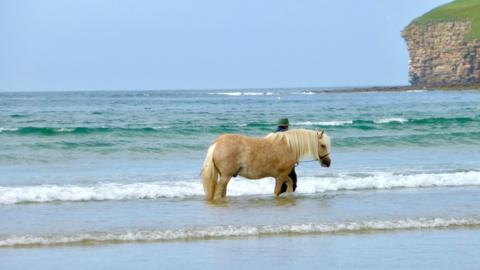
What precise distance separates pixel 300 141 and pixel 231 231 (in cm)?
330

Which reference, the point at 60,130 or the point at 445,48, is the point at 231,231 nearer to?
the point at 60,130

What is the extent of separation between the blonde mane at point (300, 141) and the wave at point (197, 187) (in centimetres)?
134

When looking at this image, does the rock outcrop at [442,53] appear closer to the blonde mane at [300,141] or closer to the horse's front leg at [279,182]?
the horse's front leg at [279,182]

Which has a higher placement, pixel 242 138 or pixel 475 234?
pixel 242 138

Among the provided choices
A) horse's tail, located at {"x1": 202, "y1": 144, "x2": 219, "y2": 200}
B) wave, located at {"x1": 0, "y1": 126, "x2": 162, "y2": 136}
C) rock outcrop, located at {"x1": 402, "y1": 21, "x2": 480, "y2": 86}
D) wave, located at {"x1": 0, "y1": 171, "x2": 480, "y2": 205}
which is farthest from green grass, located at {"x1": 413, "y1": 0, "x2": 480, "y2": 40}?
horse's tail, located at {"x1": 202, "y1": 144, "x2": 219, "y2": 200}

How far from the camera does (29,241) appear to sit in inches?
374

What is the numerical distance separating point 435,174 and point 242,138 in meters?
4.63

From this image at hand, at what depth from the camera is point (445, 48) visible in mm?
115438

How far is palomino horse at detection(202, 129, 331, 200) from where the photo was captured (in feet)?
41.4

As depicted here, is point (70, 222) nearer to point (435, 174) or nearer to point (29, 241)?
point (29, 241)

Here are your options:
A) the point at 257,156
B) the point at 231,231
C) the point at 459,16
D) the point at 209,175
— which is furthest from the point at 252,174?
the point at 459,16

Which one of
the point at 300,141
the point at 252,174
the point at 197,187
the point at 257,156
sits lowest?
the point at 197,187

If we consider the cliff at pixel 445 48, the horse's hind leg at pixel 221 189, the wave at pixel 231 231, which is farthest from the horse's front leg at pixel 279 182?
the cliff at pixel 445 48

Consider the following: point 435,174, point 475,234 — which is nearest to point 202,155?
point 435,174
